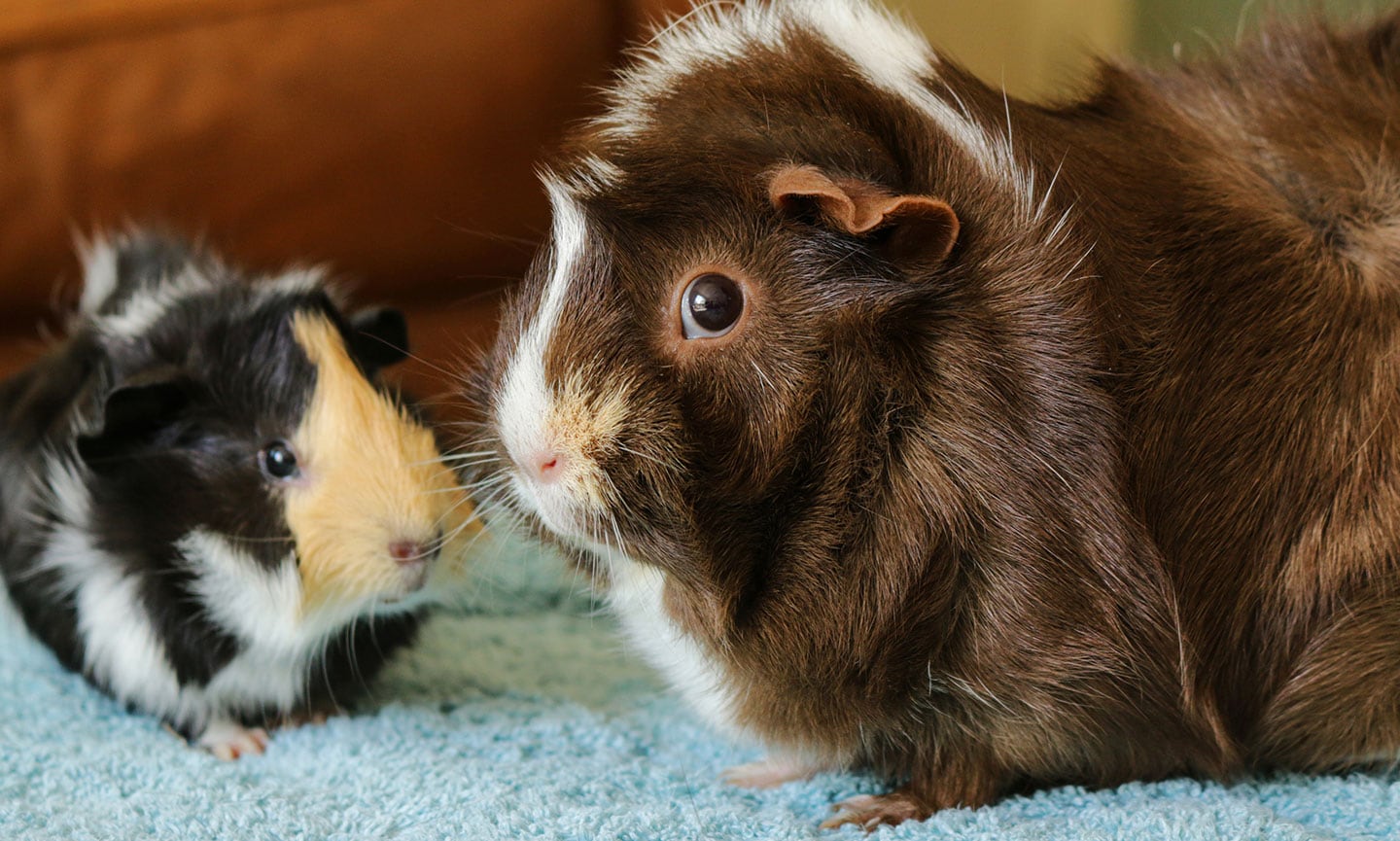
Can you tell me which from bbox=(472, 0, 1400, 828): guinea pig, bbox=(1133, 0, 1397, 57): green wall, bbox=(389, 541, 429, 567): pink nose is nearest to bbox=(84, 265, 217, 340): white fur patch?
bbox=(389, 541, 429, 567): pink nose

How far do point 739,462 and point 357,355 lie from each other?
0.57m

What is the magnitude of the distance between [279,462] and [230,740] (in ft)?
0.99

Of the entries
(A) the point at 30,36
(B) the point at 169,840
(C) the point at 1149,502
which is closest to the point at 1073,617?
(C) the point at 1149,502

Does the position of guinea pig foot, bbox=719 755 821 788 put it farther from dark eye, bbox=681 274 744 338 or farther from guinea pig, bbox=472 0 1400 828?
dark eye, bbox=681 274 744 338

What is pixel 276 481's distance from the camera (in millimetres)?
1171

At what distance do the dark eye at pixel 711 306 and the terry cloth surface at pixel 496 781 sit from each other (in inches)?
15.6

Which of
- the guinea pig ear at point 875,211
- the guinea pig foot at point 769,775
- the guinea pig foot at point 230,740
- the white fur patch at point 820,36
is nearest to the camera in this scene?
the guinea pig ear at point 875,211

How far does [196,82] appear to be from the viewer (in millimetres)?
1694

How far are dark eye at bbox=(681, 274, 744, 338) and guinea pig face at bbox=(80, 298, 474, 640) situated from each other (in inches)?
14.2

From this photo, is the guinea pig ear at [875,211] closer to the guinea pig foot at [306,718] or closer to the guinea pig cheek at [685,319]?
the guinea pig cheek at [685,319]

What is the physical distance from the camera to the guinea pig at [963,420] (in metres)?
0.88

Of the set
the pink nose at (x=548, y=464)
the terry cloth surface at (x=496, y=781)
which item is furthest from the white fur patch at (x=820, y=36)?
the terry cloth surface at (x=496, y=781)

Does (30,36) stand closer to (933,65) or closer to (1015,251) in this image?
(933,65)

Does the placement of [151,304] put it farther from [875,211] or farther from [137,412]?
[875,211]
